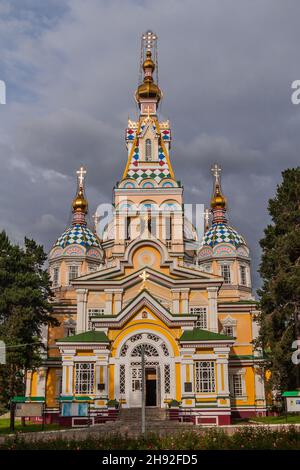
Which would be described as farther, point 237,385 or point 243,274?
point 243,274

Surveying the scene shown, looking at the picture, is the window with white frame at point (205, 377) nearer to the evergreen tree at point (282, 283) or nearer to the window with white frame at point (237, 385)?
the evergreen tree at point (282, 283)

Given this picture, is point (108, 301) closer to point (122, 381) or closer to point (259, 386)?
point (122, 381)

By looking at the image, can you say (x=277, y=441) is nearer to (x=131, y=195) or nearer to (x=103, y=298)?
(x=103, y=298)

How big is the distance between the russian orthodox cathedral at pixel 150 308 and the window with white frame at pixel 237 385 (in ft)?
0.21

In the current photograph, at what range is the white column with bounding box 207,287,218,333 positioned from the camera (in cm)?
3238

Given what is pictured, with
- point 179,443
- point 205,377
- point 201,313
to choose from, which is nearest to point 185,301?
point 201,313

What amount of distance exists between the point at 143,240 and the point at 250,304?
861 cm

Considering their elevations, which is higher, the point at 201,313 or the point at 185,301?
the point at 185,301

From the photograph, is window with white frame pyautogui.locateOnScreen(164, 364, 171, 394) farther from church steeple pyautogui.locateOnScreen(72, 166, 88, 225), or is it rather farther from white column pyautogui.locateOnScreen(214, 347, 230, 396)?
church steeple pyautogui.locateOnScreen(72, 166, 88, 225)

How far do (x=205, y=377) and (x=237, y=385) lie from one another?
6726 millimetres

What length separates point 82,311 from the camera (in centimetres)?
3316

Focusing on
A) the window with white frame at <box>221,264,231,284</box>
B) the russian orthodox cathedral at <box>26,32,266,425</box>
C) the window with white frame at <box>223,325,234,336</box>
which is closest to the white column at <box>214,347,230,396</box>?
the russian orthodox cathedral at <box>26,32,266,425</box>

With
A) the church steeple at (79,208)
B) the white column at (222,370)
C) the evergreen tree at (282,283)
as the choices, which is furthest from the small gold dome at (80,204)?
the white column at (222,370)

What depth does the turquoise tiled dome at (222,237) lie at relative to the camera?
4056 cm
